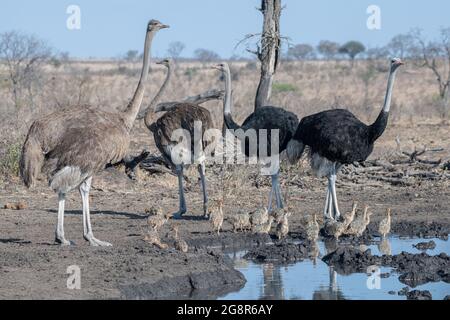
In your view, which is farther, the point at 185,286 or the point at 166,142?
the point at 166,142

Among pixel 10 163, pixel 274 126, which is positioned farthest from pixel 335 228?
pixel 10 163

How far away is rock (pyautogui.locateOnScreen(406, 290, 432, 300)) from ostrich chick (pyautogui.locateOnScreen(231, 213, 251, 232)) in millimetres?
2975

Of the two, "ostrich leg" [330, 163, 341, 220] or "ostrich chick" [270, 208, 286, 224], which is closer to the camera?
"ostrich chick" [270, 208, 286, 224]

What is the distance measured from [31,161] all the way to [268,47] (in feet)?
25.8

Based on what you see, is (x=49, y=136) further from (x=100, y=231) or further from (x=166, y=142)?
(x=166, y=142)

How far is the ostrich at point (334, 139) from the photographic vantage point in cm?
1218

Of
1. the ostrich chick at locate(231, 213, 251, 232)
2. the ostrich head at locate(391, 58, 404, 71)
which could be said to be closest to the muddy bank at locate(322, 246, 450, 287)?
the ostrich chick at locate(231, 213, 251, 232)

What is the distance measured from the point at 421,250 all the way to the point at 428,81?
123 feet

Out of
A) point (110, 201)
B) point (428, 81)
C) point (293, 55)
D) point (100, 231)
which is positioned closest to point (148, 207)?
point (110, 201)

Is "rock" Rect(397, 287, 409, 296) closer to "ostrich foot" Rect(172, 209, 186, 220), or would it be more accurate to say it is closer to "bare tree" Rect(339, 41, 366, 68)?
"ostrich foot" Rect(172, 209, 186, 220)

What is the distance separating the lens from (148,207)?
44.2ft

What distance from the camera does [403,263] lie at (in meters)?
10.1

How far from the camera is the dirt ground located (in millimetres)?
8938
